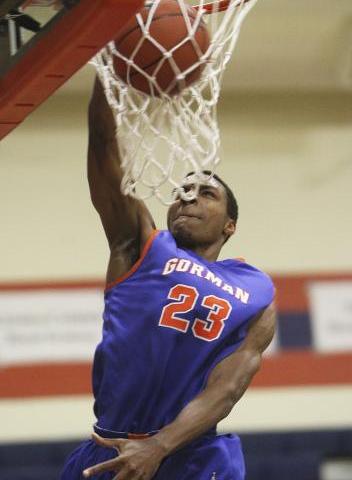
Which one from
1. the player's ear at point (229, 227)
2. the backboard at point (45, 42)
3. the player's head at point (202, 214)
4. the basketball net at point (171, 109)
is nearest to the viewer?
the backboard at point (45, 42)

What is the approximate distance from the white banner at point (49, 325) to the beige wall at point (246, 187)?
0.14 metres

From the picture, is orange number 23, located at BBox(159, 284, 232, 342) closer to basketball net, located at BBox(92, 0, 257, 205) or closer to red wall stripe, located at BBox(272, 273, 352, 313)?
basketball net, located at BBox(92, 0, 257, 205)

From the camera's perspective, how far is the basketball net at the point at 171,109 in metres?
3.21

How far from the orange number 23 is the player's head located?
0.69 ft

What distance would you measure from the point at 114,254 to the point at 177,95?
594mm

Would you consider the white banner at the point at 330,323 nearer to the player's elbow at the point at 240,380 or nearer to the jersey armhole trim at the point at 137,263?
the player's elbow at the point at 240,380

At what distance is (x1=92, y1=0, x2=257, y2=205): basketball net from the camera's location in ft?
10.5

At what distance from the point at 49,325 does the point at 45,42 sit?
146 inches

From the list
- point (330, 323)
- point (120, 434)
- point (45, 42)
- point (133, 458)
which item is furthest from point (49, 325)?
point (45, 42)

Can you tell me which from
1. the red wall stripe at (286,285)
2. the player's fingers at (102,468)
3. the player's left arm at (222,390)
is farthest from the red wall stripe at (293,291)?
the player's fingers at (102,468)

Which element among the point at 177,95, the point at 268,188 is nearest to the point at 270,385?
the point at 268,188

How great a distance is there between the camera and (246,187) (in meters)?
6.70

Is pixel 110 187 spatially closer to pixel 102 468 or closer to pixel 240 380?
pixel 240 380

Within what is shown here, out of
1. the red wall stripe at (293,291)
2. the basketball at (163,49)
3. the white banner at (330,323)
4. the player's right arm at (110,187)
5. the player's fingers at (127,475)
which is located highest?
the basketball at (163,49)
